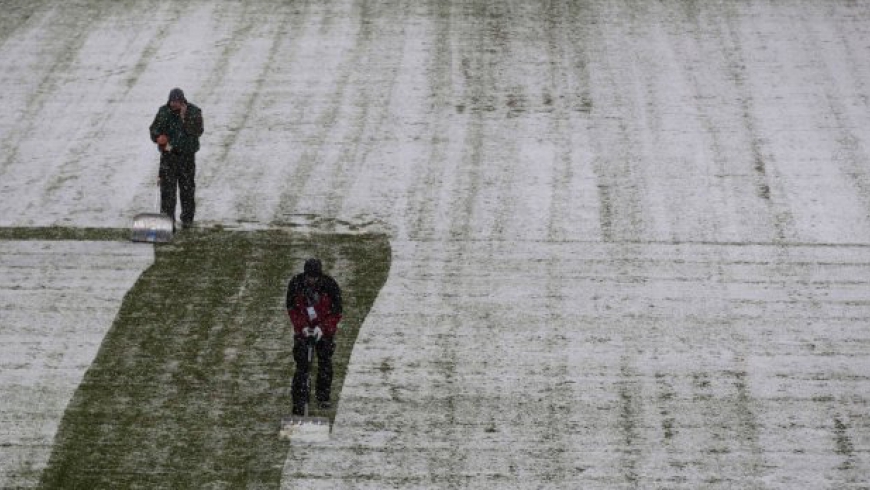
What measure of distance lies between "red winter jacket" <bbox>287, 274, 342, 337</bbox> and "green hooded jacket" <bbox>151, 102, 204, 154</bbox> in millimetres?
3978

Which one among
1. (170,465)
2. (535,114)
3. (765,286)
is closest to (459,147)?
(535,114)

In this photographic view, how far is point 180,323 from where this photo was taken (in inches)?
539

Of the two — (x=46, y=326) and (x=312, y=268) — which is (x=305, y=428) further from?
(x=46, y=326)

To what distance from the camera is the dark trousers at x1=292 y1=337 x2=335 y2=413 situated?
37.7ft

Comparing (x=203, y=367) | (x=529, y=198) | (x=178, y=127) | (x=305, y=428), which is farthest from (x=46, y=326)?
(x=529, y=198)

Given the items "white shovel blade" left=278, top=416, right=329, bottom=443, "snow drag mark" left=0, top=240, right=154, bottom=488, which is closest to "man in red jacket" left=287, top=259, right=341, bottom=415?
"white shovel blade" left=278, top=416, right=329, bottom=443

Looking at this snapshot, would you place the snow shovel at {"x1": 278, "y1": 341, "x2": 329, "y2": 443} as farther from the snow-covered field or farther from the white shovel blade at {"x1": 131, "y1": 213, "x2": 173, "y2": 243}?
the white shovel blade at {"x1": 131, "y1": 213, "x2": 173, "y2": 243}

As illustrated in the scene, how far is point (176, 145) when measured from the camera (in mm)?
14836

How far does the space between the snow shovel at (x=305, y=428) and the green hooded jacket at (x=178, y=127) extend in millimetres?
4016

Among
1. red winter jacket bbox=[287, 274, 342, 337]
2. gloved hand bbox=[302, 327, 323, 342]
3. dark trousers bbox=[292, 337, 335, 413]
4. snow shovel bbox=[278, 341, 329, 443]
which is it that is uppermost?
red winter jacket bbox=[287, 274, 342, 337]

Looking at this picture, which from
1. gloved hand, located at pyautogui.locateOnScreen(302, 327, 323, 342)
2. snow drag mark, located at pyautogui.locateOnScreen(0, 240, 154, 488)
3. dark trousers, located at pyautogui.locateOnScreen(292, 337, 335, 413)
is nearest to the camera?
gloved hand, located at pyautogui.locateOnScreen(302, 327, 323, 342)

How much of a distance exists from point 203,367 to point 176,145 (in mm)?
2933

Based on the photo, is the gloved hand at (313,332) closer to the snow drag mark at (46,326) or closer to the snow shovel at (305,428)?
the snow shovel at (305,428)

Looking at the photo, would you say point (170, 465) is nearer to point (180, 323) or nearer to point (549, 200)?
point (180, 323)
